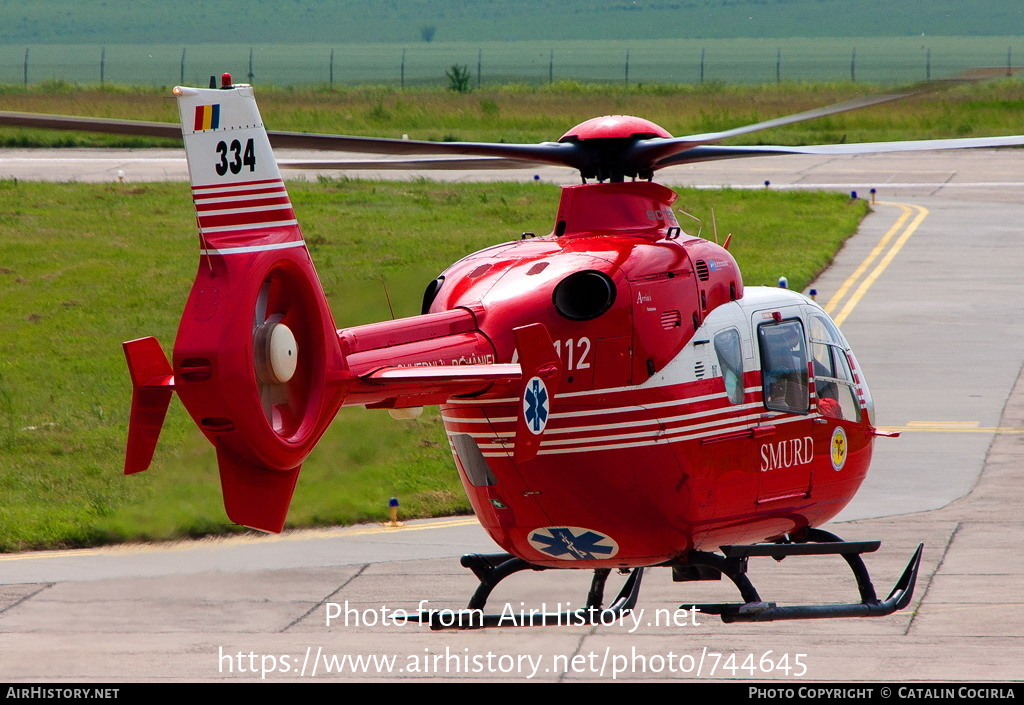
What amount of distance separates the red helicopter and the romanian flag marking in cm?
1

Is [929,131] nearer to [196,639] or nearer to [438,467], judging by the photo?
[438,467]

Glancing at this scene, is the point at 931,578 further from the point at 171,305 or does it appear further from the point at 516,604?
the point at 171,305

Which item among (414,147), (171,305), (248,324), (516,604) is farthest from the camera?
(171,305)

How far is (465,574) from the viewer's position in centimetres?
1642

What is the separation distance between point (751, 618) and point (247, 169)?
5798 millimetres

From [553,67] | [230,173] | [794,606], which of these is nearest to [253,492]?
[230,173]

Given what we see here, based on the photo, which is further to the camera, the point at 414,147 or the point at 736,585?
the point at 736,585

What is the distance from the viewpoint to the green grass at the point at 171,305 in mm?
16984

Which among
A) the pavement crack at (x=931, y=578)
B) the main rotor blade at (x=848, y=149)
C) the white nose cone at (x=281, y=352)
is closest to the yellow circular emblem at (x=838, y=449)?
the pavement crack at (x=931, y=578)

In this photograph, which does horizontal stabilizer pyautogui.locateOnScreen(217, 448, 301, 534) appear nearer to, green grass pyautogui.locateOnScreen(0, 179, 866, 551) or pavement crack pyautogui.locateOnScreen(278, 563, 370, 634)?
pavement crack pyautogui.locateOnScreen(278, 563, 370, 634)

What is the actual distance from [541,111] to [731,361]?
50.4m

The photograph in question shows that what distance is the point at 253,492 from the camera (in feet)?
28.4

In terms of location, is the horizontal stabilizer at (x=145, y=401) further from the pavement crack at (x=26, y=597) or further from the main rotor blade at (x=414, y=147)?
the pavement crack at (x=26, y=597)

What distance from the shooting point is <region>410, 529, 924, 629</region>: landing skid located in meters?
11.9
